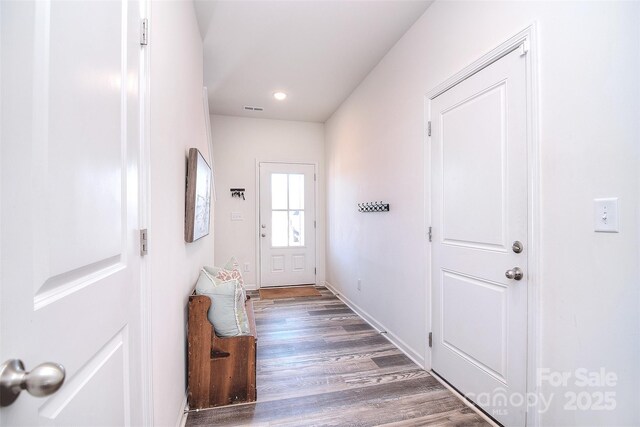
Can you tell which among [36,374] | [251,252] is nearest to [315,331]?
[251,252]

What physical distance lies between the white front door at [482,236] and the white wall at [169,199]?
1.71m

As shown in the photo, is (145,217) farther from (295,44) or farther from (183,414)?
(295,44)

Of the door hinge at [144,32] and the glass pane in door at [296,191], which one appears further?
the glass pane in door at [296,191]

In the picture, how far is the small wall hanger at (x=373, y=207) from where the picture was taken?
279 centimetres

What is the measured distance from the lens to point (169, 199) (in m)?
1.42

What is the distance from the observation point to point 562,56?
1276mm

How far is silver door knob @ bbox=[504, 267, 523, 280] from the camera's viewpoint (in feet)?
4.82

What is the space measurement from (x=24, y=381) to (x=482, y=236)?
1.90 m

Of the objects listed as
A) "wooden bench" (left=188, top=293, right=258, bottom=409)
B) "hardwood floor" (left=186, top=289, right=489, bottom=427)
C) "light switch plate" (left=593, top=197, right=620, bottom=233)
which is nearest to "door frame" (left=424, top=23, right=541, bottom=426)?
"light switch plate" (left=593, top=197, right=620, bottom=233)

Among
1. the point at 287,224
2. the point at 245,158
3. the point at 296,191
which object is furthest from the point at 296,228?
the point at 245,158

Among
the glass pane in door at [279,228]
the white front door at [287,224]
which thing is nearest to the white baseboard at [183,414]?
the white front door at [287,224]

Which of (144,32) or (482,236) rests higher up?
(144,32)

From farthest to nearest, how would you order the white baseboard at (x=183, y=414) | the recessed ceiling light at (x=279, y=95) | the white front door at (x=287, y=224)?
1. the white front door at (x=287, y=224)
2. the recessed ceiling light at (x=279, y=95)
3. the white baseboard at (x=183, y=414)

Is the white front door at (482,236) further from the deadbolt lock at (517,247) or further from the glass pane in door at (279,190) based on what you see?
the glass pane in door at (279,190)
